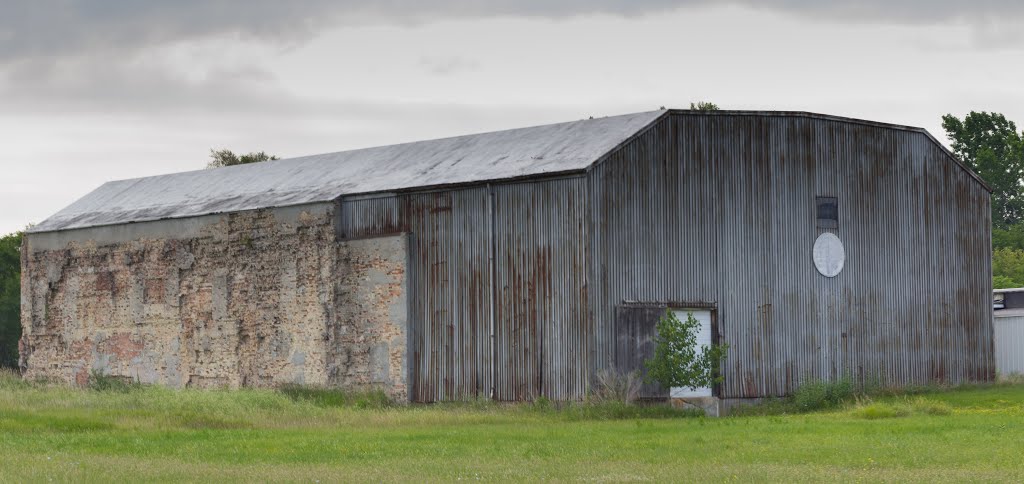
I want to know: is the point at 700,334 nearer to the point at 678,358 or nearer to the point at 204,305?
the point at 678,358

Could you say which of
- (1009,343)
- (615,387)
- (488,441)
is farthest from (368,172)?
(1009,343)

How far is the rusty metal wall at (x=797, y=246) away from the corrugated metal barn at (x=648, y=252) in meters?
0.05

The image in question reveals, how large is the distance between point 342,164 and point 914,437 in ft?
76.0

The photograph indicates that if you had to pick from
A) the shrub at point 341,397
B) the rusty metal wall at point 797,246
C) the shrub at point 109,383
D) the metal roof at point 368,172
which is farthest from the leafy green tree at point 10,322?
the rusty metal wall at point 797,246

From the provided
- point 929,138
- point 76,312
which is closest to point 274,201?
point 76,312

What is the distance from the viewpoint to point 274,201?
1702 inches

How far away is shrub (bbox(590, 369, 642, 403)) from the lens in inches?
1348

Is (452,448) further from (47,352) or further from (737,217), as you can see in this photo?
(47,352)

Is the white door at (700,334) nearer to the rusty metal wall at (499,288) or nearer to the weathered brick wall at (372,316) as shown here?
the rusty metal wall at (499,288)

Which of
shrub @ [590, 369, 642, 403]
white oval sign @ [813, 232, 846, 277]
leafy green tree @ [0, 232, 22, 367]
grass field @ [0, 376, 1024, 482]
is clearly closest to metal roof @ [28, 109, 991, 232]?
white oval sign @ [813, 232, 846, 277]

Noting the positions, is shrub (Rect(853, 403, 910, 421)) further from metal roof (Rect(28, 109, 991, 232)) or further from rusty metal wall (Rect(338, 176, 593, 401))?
metal roof (Rect(28, 109, 991, 232))

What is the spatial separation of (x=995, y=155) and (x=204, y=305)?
53761 mm

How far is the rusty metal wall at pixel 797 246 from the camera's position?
1411 inches

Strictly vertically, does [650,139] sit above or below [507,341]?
above
